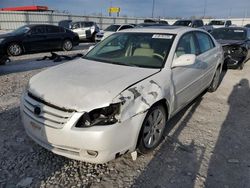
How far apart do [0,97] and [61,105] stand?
10.6 ft

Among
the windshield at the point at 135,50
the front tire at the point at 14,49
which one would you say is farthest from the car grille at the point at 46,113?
the front tire at the point at 14,49

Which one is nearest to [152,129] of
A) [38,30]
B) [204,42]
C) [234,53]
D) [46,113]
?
[46,113]

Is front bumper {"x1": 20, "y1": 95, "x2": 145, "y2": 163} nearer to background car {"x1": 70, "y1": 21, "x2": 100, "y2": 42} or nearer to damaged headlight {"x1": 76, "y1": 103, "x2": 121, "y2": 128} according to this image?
damaged headlight {"x1": 76, "y1": 103, "x2": 121, "y2": 128}

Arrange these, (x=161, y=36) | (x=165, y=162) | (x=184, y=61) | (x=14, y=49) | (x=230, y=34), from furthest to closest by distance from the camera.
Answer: (x=14, y=49) → (x=230, y=34) → (x=161, y=36) → (x=184, y=61) → (x=165, y=162)

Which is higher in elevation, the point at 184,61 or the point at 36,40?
the point at 184,61

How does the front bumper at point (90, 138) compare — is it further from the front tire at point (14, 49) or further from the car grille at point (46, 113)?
the front tire at point (14, 49)

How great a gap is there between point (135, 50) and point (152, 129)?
141 cm

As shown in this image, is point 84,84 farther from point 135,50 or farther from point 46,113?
point 135,50

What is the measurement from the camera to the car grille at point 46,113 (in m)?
2.45

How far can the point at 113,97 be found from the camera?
249 cm

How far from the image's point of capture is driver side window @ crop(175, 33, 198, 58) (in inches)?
146

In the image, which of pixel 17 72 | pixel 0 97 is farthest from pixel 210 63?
pixel 17 72

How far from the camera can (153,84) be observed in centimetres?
291

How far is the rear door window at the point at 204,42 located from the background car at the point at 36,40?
8.38 metres
